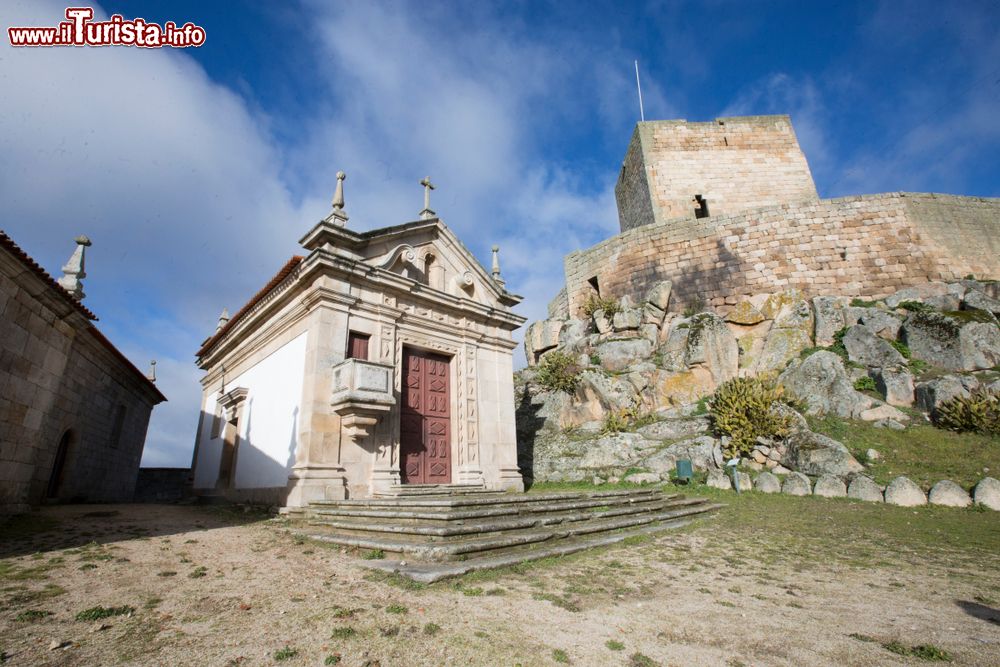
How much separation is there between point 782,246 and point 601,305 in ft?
27.6

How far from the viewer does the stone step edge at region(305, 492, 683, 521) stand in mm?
6137

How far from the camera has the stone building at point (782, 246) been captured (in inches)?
784

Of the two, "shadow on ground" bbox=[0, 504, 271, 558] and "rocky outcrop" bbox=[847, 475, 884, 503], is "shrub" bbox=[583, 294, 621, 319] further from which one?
"shadow on ground" bbox=[0, 504, 271, 558]

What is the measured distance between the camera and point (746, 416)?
13453mm

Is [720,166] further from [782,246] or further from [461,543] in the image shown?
[461,543]

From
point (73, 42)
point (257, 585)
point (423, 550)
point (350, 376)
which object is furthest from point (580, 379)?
point (73, 42)

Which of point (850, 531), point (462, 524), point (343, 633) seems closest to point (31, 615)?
point (343, 633)

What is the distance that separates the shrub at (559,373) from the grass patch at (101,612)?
580 inches

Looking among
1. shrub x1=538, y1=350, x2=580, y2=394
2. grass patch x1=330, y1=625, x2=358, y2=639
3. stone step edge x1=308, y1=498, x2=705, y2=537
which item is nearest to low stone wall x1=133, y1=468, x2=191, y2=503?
shrub x1=538, y1=350, x2=580, y2=394

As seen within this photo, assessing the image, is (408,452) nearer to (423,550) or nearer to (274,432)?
(274,432)

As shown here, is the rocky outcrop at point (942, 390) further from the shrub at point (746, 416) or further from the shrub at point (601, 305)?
the shrub at point (601, 305)

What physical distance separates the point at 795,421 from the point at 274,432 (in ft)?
45.5

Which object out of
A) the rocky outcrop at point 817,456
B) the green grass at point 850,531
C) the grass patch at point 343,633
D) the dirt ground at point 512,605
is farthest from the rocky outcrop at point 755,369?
the grass patch at point 343,633

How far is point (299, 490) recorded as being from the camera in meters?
8.80
